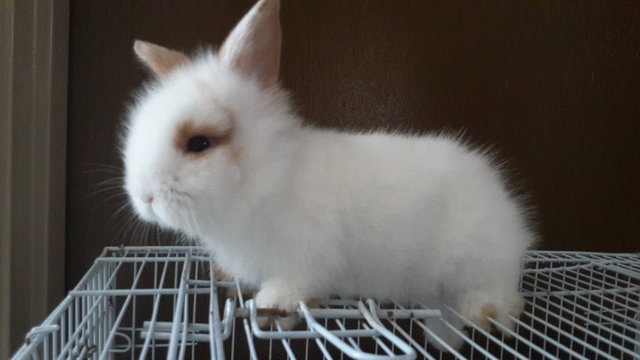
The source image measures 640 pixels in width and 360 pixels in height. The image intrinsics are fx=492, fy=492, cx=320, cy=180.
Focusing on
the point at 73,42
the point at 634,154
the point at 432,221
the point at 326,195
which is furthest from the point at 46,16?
the point at 634,154

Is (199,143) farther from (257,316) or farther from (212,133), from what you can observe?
(257,316)

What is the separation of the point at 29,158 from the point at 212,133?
545 millimetres

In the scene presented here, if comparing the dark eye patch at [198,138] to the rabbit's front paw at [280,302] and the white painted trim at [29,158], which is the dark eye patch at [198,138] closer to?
the rabbit's front paw at [280,302]

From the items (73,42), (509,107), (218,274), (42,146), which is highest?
(73,42)

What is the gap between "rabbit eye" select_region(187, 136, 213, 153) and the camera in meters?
0.78

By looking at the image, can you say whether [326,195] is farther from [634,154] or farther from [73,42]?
[634,154]

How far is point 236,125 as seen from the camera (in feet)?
2.70

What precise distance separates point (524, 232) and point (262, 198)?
57cm

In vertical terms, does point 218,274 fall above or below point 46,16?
below

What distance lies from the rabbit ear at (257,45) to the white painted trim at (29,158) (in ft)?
1.53

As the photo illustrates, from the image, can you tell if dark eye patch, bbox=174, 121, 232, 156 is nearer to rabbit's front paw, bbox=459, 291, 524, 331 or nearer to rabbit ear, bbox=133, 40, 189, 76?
rabbit ear, bbox=133, 40, 189, 76

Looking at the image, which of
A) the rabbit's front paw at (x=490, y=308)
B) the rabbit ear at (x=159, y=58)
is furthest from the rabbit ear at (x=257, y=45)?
the rabbit's front paw at (x=490, y=308)

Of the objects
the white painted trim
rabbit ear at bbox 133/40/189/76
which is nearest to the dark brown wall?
the white painted trim

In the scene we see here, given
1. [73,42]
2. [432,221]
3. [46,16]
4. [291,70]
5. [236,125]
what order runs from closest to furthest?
[236,125], [432,221], [46,16], [73,42], [291,70]
